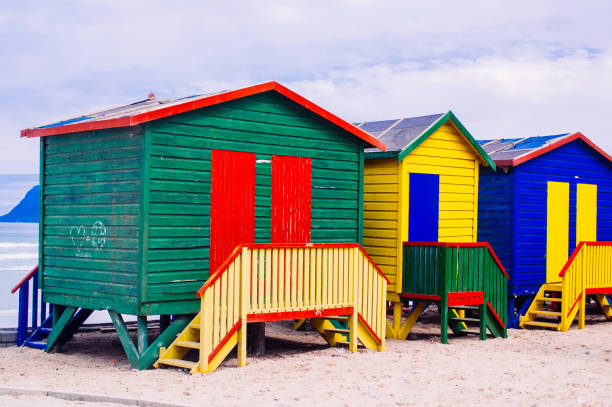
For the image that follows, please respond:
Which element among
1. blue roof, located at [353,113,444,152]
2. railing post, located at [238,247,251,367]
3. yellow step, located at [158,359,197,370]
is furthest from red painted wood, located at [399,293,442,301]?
yellow step, located at [158,359,197,370]

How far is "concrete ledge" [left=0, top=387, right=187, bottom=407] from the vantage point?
28.7 feet

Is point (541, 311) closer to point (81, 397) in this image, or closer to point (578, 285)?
point (578, 285)

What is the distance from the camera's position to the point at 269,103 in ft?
41.6

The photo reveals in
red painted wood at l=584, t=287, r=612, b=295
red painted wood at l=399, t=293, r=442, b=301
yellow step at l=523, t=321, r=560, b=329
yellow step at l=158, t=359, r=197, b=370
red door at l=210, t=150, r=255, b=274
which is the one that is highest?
red door at l=210, t=150, r=255, b=274

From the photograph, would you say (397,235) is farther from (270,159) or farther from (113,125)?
(113,125)

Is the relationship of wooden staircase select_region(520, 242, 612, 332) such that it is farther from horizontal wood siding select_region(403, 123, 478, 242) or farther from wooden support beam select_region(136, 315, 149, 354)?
wooden support beam select_region(136, 315, 149, 354)

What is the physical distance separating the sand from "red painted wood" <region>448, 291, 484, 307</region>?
0.72 m

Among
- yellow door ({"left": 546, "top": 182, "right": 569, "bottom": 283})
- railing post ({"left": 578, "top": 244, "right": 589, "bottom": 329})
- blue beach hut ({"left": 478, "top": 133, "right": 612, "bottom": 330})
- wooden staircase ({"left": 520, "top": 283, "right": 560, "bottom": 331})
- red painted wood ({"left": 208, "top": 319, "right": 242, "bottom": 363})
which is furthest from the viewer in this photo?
yellow door ({"left": 546, "top": 182, "right": 569, "bottom": 283})

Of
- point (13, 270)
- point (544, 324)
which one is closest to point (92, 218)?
point (544, 324)

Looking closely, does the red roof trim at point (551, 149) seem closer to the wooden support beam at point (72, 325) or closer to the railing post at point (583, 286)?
the railing post at point (583, 286)

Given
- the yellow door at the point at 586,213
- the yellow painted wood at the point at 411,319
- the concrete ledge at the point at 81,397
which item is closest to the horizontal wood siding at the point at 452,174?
the yellow painted wood at the point at 411,319

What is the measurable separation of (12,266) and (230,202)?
44.3 metres

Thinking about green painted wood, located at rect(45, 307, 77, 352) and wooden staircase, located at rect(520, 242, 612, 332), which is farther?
wooden staircase, located at rect(520, 242, 612, 332)

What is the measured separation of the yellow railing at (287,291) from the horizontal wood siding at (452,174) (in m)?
3.11
